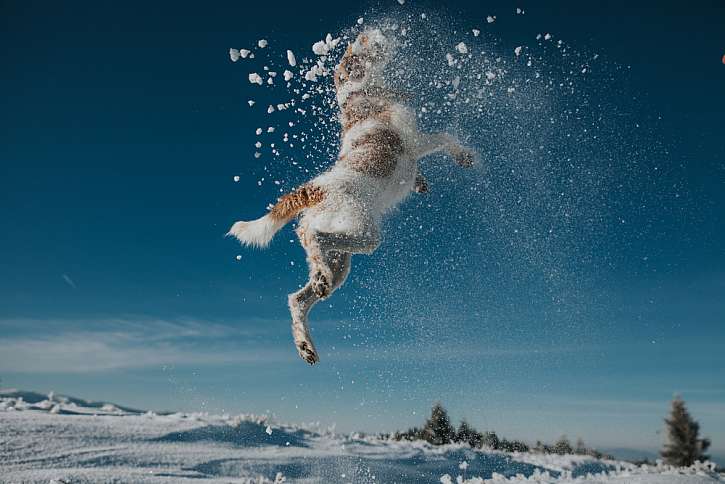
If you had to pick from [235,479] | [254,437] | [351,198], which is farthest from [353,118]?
[254,437]

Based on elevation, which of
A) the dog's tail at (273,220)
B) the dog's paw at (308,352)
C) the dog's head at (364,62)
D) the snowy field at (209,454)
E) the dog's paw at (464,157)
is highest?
the dog's head at (364,62)

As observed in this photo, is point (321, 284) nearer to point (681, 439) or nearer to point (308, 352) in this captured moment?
point (308, 352)

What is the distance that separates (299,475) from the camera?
811 centimetres

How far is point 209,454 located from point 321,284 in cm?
428

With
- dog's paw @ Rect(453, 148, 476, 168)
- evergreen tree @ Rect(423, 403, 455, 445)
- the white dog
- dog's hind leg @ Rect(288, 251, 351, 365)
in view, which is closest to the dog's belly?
the white dog

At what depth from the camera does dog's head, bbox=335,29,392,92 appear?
745 cm

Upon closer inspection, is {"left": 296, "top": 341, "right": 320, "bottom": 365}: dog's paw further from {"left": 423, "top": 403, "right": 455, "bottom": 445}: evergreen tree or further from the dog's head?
{"left": 423, "top": 403, "right": 455, "bottom": 445}: evergreen tree

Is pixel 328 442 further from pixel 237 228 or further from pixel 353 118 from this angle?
pixel 353 118

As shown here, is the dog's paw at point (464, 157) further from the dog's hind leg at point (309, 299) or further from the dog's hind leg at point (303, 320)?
the dog's hind leg at point (303, 320)

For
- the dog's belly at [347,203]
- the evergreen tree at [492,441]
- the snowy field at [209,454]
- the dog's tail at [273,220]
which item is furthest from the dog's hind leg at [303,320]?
the evergreen tree at [492,441]

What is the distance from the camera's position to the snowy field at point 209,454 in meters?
7.09

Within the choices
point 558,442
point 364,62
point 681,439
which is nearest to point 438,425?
point 558,442

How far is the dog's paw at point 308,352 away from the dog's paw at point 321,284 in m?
0.52

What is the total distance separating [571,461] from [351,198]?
959cm
